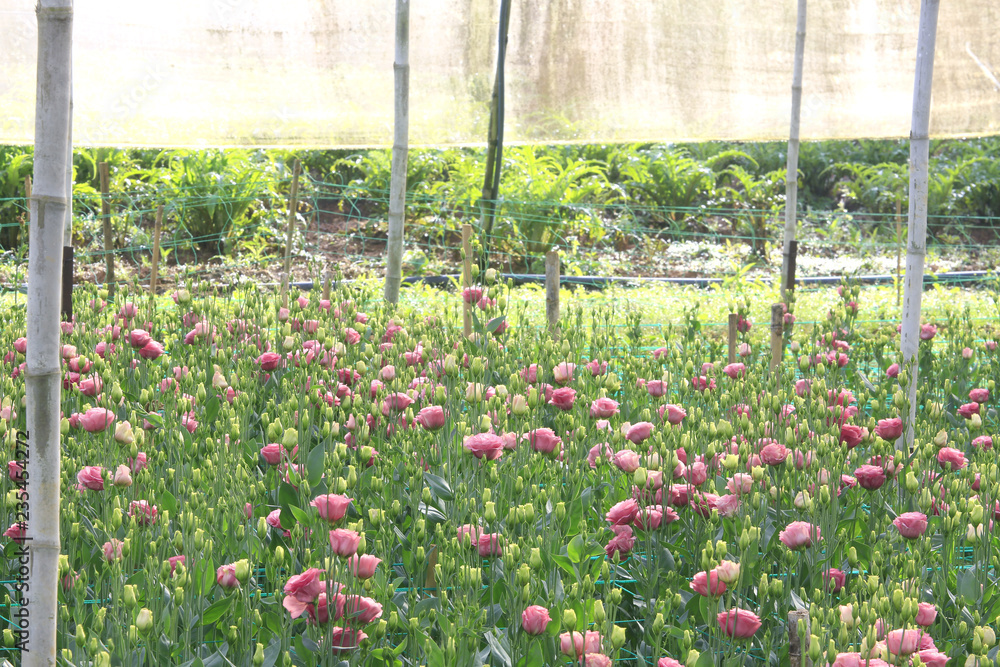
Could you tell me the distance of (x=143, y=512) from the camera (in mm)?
1445

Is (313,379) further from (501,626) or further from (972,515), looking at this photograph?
(972,515)

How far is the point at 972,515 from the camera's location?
1.38 metres

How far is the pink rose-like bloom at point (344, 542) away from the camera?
1158mm

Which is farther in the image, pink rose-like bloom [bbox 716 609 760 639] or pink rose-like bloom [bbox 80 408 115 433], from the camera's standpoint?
pink rose-like bloom [bbox 80 408 115 433]

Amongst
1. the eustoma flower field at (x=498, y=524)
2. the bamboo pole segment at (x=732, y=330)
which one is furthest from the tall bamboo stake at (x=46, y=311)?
the bamboo pole segment at (x=732, y=330)

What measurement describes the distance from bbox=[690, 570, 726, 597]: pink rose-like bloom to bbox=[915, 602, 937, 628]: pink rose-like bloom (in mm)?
260

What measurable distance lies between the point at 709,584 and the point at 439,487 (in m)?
0.61

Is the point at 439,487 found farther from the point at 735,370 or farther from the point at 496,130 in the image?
the point at 496,130

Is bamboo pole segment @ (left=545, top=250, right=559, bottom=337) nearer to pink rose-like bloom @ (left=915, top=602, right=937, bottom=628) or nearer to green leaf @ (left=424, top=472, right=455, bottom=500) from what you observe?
green leaf @ (left=424, top=472, right=455, bottom=500)

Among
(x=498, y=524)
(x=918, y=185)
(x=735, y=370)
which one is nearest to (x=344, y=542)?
(x=498, y=524)

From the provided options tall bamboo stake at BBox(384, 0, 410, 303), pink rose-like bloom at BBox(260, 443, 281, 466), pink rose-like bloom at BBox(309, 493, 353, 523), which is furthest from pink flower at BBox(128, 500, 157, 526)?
tall bamboo stake at BBox(384, 0, 410, 303)

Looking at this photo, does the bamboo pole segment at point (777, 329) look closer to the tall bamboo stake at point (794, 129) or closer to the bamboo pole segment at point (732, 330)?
the bamboo pole segment at point (732, 330)

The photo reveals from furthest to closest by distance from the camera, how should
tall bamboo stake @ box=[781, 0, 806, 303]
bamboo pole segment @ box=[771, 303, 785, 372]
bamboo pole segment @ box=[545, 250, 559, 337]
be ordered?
tall bamboo stake @ box=[781, 0, 806, 303] < bamboo pole segment @ box=[545, 250, 559, 337] < bamboo pole segment @ box=[771, 303, 785, 372]

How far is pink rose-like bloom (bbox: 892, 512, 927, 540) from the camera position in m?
1.38
